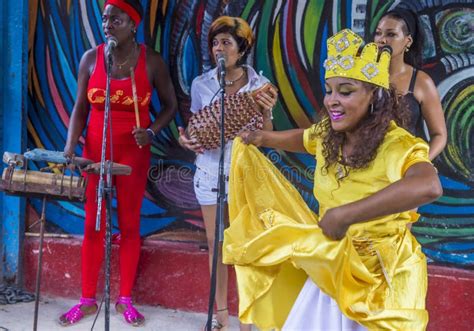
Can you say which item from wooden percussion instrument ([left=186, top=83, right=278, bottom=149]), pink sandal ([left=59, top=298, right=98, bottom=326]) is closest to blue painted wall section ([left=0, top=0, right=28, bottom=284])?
pink sandal ([left=59, top=298, right=98, bottom=326])

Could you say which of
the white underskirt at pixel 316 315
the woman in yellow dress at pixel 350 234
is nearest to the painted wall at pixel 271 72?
the woman in yellow dress at pixel 350 234

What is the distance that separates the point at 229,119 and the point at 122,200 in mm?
1227

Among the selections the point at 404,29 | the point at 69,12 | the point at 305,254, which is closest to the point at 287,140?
the point at 305,254

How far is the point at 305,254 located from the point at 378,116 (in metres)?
0.68

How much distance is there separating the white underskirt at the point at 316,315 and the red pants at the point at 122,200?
94.2 inches

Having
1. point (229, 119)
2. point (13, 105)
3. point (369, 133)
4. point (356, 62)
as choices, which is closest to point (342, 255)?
point (369, 133)

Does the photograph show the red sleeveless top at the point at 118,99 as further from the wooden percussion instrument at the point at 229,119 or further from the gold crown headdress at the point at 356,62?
the gold crown headdress at the point at 356,62

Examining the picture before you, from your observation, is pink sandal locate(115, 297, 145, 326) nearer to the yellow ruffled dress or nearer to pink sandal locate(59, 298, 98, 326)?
pink sandal locate(59, 298, 98, 326)

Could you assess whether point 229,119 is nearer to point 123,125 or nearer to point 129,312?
point 123,125

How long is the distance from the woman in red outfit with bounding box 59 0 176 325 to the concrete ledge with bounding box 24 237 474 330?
0.37 m

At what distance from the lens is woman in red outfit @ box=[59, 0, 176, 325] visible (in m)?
4.80

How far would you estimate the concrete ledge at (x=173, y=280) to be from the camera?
4629 mm

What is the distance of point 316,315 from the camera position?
9.09ft

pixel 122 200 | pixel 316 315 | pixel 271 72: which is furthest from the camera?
pixel 271 72
